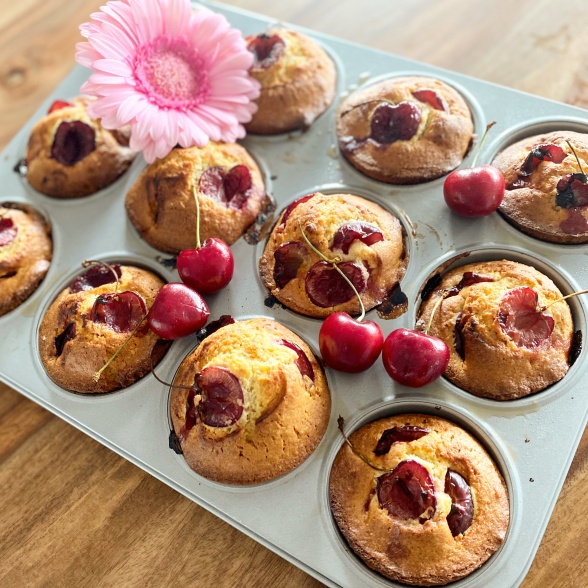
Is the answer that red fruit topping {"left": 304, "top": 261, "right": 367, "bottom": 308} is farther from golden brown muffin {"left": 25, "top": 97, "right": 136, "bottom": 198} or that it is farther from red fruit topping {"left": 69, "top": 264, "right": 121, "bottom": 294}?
Result: golden brown muffin {"left": 25, "top": 97, "right": 136, "bottom": 198}

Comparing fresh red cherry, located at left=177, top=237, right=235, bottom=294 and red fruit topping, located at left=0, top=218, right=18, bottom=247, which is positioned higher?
fresh red cherry, located at left=177, top=237, right=235, bottom=294

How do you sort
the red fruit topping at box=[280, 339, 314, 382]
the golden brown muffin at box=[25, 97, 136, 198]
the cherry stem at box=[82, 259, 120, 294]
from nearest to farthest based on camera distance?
the red fruit topping at box=[280, 339, 314, 382] < the cherry stem at box=[82, 259, 120, 294] < the golden brown muffin at box=[25, 97, 136, 198]

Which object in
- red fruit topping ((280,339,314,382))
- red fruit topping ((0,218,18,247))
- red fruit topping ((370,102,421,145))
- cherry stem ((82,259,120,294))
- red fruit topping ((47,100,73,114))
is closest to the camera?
red fruit topping ((280,339,314,382))

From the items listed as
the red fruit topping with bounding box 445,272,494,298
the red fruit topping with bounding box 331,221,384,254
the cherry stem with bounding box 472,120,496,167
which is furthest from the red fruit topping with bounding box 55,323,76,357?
the cherry stem with bounding box 472,120,496,167

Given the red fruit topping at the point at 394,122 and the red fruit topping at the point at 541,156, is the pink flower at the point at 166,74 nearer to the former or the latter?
the red fruit topping at the point at 394,122

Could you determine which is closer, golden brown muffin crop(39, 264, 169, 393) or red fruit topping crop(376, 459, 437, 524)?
red fruit topping crop(376, 459, 437, 524)

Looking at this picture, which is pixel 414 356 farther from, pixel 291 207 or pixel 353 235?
pixel 291 207
